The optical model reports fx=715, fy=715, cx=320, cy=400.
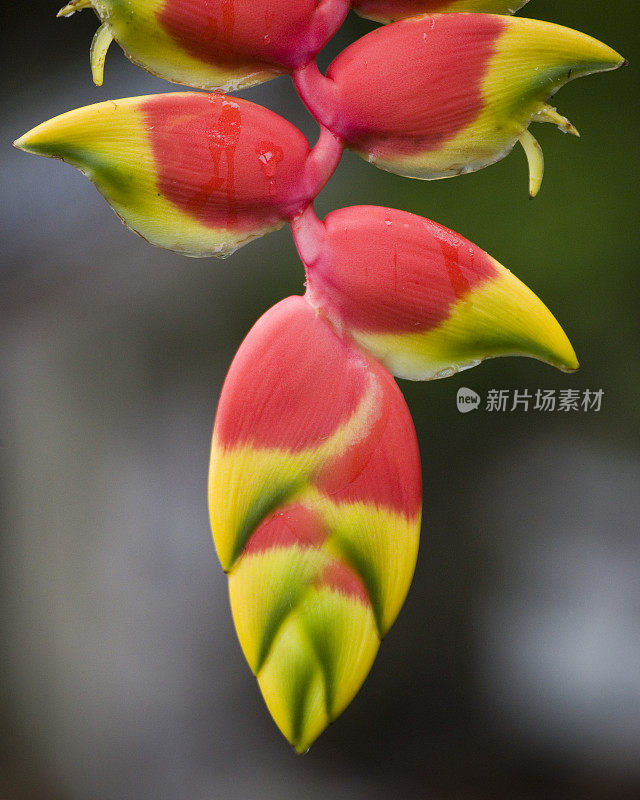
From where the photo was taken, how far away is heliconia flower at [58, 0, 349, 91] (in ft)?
1.56

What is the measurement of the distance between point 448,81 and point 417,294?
15 centimetres

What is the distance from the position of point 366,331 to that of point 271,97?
7.5 inches

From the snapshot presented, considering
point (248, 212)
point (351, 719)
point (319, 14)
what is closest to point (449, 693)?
point (351, 719)

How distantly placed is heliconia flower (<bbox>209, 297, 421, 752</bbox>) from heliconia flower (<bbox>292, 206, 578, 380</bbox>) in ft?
0.07

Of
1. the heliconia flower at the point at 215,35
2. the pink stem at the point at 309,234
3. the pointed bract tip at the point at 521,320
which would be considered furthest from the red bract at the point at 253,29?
the pointed bract tip at the point at 521,320

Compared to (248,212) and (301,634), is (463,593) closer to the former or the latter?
(301,634)

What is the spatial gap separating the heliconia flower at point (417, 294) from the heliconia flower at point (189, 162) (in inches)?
1.6

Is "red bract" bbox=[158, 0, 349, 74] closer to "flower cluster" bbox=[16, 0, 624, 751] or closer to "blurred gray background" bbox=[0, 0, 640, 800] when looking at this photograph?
"flower cluster" bbox=[16, 0, 624, 751]

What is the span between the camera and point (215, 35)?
48cm

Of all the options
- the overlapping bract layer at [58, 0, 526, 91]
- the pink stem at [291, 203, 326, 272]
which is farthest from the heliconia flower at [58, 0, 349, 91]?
the pink stem at [291, 203, 326, 272]

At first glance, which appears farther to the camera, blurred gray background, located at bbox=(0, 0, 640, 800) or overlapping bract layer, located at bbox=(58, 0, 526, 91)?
blurred gray background, located at bbox=(0, 0, 640, 800)

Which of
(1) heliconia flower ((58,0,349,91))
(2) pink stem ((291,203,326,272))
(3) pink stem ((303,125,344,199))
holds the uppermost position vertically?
(1) heliconia flower ((58,0,349,91))

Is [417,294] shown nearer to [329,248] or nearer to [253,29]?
[329,248]

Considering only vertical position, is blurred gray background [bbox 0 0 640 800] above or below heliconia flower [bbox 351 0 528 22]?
below
